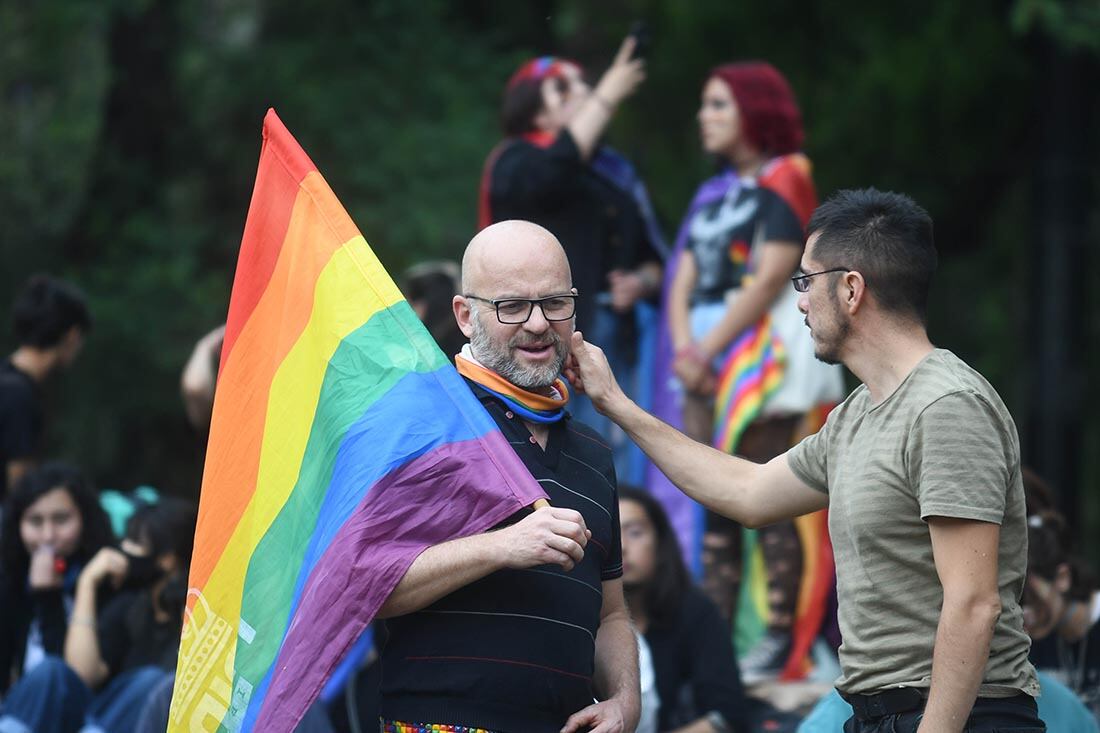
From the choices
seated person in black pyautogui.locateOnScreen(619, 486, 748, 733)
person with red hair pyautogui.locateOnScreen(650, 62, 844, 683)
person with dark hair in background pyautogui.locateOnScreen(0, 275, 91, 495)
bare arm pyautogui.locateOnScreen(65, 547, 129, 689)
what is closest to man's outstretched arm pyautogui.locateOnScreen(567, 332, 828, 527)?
seated person in black pyautogui.locateOnScreen(619, 486, 748, 733)

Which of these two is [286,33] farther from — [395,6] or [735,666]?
[735,666]

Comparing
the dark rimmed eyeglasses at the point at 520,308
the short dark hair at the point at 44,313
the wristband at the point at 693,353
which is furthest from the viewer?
the short dark hair at the point at 44,313

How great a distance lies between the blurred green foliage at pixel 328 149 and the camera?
9.27 meters

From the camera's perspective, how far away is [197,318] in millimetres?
11094

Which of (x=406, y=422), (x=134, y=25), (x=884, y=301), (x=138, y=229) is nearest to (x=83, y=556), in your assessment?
(x=406, y=422)

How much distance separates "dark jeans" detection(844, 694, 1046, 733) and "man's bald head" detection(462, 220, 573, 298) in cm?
119

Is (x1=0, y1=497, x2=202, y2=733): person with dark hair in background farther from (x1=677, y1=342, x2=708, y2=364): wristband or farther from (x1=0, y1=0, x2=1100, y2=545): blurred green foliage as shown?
(x1=0, y1=0, x2=1100, y2=545): blurred green foliage

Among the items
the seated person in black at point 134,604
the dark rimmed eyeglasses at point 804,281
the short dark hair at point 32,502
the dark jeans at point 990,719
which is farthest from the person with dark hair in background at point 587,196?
the dark jeans at point 990,719

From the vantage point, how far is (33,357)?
23.3 feet

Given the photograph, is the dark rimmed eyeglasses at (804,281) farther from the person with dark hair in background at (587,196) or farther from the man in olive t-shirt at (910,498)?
the person with dark hair in background at (587,196)

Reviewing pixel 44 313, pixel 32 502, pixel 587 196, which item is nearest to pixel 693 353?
pixel 587 196

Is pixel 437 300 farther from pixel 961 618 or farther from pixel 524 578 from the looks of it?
pixel 961 618

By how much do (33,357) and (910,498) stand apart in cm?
479

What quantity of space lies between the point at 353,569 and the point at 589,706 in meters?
0.63
